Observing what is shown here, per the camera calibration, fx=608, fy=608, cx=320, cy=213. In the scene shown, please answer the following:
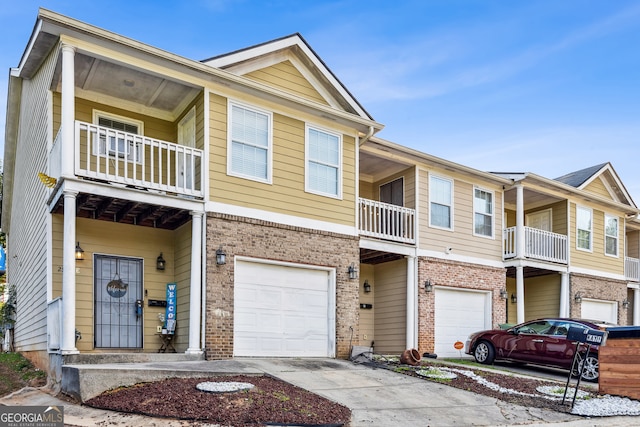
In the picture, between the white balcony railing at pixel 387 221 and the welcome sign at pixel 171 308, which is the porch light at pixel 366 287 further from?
the welcome sign at pixel 171 308

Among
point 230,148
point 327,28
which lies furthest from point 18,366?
point 327,28

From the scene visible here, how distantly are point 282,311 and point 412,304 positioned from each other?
4525 millimetres

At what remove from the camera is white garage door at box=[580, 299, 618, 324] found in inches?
843

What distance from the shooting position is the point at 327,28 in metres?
17.2

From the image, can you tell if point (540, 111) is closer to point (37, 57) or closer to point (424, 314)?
point (424, 314)

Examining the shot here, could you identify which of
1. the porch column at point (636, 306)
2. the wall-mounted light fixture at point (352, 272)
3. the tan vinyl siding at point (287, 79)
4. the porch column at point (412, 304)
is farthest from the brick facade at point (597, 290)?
the tan vinyl siding at point (287, 79)

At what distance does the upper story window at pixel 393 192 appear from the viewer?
17766 mm

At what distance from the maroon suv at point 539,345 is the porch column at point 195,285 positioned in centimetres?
752

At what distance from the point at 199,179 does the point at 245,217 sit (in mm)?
1256

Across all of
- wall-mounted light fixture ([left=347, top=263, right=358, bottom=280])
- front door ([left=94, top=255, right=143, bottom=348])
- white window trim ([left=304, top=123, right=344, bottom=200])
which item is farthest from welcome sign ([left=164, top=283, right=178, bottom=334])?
wall-mounted light fixture ([left=347, top=263, right=358, bottom=280])

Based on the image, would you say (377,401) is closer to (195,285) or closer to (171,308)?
(195,285)

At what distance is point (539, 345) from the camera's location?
1426 centimetres

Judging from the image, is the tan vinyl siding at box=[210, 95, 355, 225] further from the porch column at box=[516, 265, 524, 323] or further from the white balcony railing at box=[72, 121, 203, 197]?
the porch column at box=[516, 265, 524, 323]

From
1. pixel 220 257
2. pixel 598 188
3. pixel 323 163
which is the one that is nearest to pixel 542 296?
pixel 598 188
